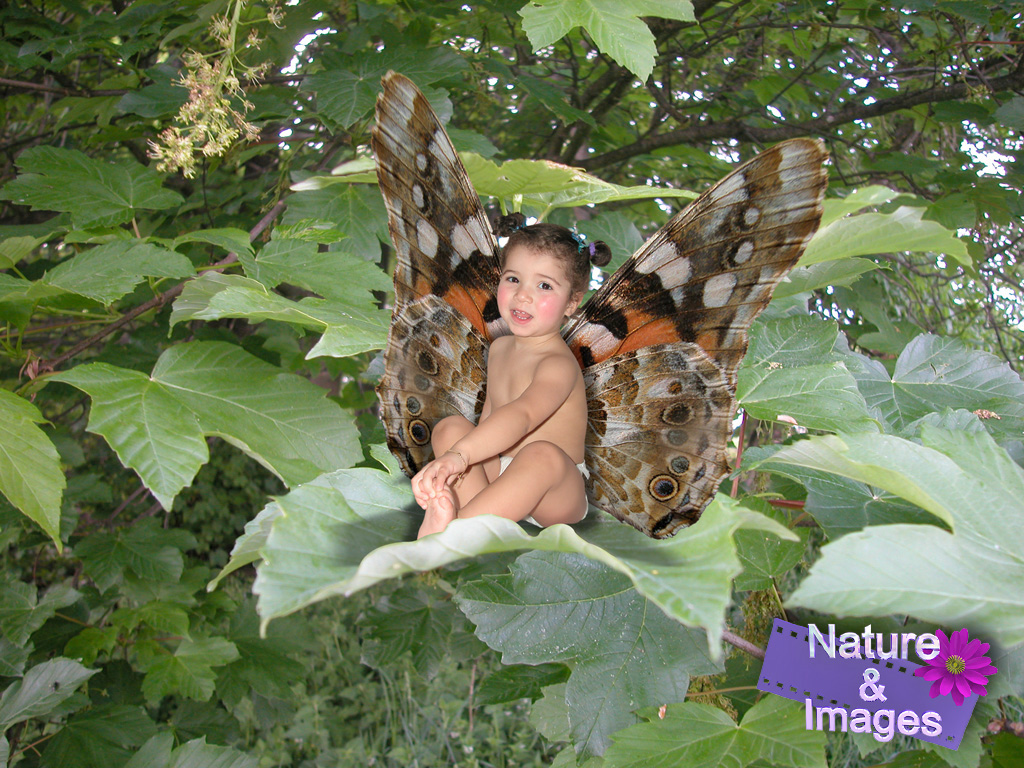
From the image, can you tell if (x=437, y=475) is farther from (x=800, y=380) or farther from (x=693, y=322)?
(x=800, y=380)

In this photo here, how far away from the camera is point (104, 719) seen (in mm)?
1502

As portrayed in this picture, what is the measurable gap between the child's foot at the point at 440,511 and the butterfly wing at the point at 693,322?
0.36 ft

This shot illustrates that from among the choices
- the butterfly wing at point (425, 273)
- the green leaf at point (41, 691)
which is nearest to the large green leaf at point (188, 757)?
the green leaf at point (41, 691)

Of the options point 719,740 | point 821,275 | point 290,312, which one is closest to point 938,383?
point 821,275

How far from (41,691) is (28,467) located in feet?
1.97

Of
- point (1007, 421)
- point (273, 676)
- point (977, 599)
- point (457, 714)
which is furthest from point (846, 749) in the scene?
point (977, 599)

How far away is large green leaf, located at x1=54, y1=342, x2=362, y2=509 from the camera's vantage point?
24.6 inches

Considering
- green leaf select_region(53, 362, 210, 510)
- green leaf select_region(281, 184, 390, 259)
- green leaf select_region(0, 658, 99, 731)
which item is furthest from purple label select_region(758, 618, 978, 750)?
green leaf select_region(0, 658, 99, 731)

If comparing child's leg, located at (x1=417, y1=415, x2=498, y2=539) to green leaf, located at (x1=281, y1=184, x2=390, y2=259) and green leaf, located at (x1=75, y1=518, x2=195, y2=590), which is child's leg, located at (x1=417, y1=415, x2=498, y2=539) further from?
green leaf, located at (x1=75, y1=518, x2=195, y2=590)

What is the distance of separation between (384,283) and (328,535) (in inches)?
19.5

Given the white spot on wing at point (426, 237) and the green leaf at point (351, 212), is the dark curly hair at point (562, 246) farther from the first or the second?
the green leaf at point (351, 212)

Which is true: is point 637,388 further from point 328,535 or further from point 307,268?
point 307,268

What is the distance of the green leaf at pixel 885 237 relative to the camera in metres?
0.55

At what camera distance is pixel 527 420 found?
0.45 metres
